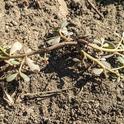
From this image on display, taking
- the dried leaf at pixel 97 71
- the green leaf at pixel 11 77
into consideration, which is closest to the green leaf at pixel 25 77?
the green leaf at pixel 11 77

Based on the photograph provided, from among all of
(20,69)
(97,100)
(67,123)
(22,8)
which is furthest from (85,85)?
(22,8)

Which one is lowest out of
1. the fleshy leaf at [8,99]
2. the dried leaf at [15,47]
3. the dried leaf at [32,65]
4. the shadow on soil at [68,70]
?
the fleshy leaf at [8,99]

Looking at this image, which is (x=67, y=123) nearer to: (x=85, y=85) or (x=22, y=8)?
(x=85, y=85)

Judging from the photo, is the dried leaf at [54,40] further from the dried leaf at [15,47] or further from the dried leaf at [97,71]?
the dried leaf at [97,71]

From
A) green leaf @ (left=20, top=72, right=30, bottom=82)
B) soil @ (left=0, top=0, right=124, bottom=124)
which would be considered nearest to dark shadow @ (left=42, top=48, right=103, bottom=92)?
soil @ (left=0, top=0, right=124, bottom=124)

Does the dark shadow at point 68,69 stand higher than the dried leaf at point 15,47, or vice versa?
the dried leaf at point 15,47

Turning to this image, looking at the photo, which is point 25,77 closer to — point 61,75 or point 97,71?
point 61,75

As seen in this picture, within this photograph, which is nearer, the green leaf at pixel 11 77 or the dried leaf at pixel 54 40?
the green leaf at pixel 11 77

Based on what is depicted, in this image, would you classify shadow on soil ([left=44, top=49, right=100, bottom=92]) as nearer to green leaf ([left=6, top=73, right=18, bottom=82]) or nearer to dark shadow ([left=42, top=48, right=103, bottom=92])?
dark shadow ([left=42, top=48, right=103, bottom=92])
